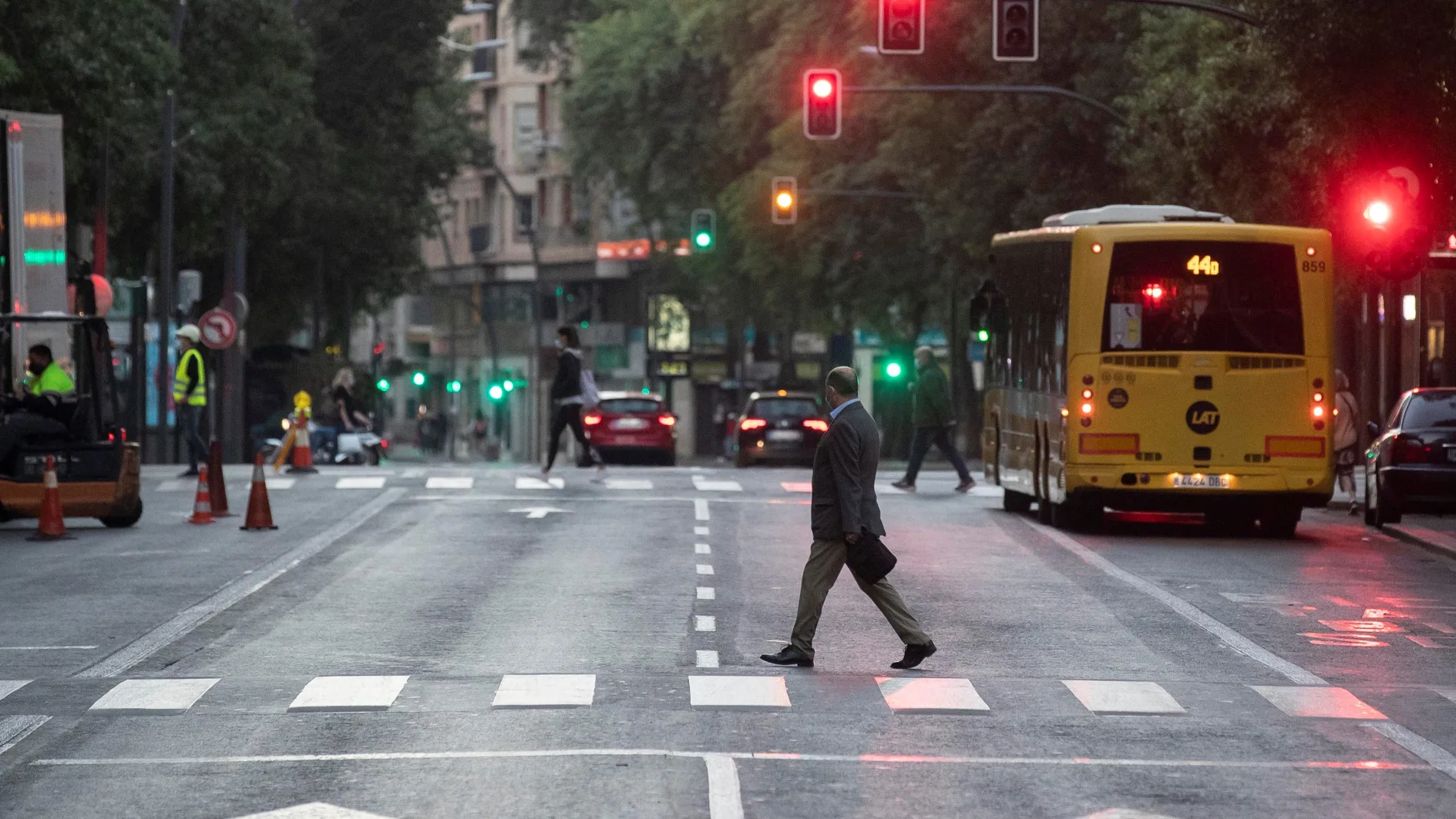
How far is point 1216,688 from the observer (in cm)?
1399

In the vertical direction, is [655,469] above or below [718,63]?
below

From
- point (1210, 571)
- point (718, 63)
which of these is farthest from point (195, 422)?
point (718, 63)

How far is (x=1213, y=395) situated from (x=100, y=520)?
1053 centimetres

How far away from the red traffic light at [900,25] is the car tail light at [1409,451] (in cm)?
596

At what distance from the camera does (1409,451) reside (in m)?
26.7

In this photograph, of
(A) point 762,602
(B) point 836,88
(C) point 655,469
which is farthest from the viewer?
(C) point 655,469

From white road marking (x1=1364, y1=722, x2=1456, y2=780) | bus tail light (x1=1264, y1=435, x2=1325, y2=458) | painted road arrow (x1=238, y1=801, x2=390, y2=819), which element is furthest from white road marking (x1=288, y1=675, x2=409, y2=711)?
bus tail light (x1=1264, y1=435, x2=1325, y2=458)

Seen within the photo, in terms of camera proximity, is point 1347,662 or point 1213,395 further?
point 1213,395

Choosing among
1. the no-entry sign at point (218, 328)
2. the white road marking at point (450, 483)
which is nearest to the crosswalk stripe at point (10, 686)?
the white road marking at point (450, 483)

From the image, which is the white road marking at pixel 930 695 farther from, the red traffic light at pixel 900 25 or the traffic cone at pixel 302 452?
the traffic cone at pixel 302 452

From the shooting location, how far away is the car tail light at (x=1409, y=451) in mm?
26688

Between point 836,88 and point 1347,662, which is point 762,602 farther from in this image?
point 836,88

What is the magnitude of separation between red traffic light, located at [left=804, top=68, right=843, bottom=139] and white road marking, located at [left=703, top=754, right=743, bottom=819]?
2199 centimetres

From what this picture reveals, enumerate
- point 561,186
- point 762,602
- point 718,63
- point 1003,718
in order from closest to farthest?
point 1003,718
point 762,602
point 718,63
point 561,186
